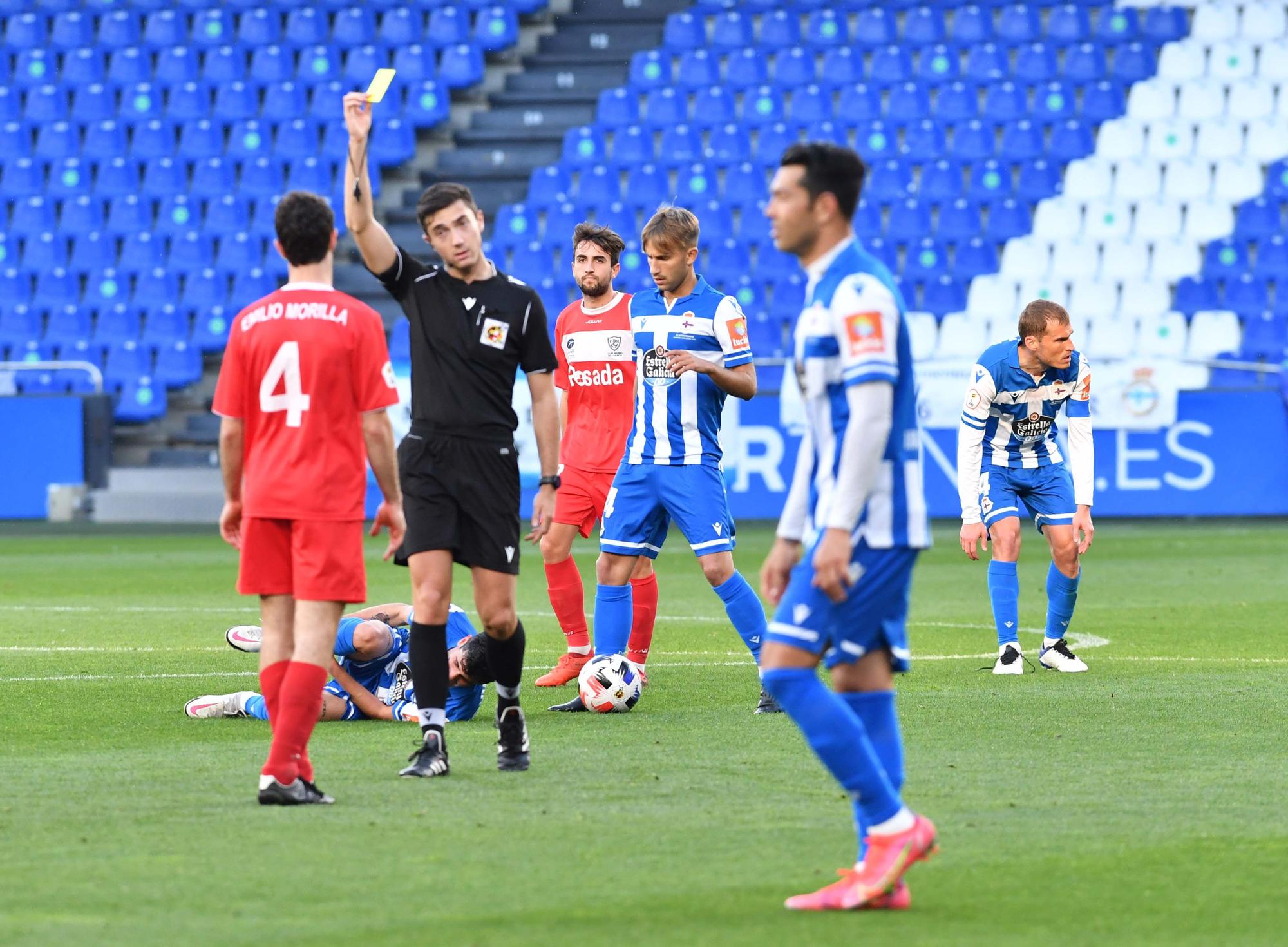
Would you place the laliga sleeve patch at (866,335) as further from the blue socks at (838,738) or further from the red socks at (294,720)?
the red socks at (294,720)

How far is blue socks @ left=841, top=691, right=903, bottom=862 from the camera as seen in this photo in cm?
456

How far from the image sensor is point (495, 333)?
6.23 metres

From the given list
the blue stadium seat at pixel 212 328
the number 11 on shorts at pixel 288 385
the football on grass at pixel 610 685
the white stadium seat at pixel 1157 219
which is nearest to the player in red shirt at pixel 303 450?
the number 11 on shorts at pixel 288 385

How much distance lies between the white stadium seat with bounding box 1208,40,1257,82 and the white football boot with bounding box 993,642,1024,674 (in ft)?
54.2

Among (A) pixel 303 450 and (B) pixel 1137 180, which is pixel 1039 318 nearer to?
(A) pixel 303 450

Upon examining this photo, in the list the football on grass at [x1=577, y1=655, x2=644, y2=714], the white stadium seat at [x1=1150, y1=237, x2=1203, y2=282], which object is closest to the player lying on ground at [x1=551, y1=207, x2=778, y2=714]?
the football on grass at [x1=577, y1=655, x2=644, y2=714]

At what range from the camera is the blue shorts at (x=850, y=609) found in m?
4.35

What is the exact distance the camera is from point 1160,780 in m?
5.95

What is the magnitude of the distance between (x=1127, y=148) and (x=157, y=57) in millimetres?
14063

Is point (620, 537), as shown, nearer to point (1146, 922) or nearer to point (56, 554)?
point (1146, 922)

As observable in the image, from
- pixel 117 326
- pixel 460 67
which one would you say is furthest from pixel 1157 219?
pixel 117 326

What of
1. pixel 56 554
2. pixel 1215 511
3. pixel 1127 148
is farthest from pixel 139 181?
pixel 1215 511

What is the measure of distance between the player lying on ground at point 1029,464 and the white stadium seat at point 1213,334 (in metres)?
12.4

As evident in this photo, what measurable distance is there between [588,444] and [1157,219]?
1515 cm
